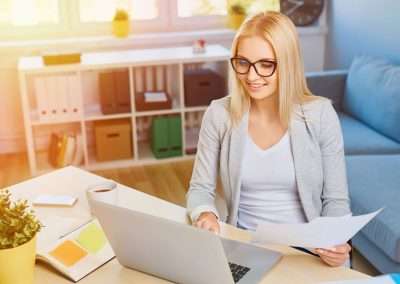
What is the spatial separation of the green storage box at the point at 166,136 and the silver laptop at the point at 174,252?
250 cm

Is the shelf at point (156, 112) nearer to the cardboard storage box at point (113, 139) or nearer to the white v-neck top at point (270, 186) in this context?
the cardboard storage box at point (113, 139)

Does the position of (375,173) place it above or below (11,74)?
below

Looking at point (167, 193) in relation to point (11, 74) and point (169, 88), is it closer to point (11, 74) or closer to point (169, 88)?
point (169, 88)

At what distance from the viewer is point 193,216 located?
1.66m

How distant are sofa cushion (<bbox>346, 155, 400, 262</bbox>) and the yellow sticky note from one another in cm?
129

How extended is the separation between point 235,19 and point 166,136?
1058 mm

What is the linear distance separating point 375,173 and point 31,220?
184 centimetres

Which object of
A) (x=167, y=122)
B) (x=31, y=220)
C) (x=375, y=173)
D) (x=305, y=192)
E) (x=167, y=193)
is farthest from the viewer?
(x=167, y=122)

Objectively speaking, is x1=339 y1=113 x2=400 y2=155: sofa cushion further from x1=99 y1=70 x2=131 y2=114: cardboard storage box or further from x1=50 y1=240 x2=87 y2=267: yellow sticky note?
x1=50 y1=240 x2=87 y2=267: yellow sticky note

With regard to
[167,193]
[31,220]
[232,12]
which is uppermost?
[232,12]

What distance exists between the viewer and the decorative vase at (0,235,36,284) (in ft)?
4.22

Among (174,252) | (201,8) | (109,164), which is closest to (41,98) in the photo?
(109,164)

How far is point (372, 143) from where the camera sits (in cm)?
315

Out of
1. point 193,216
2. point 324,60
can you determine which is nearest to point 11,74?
point 324,60
